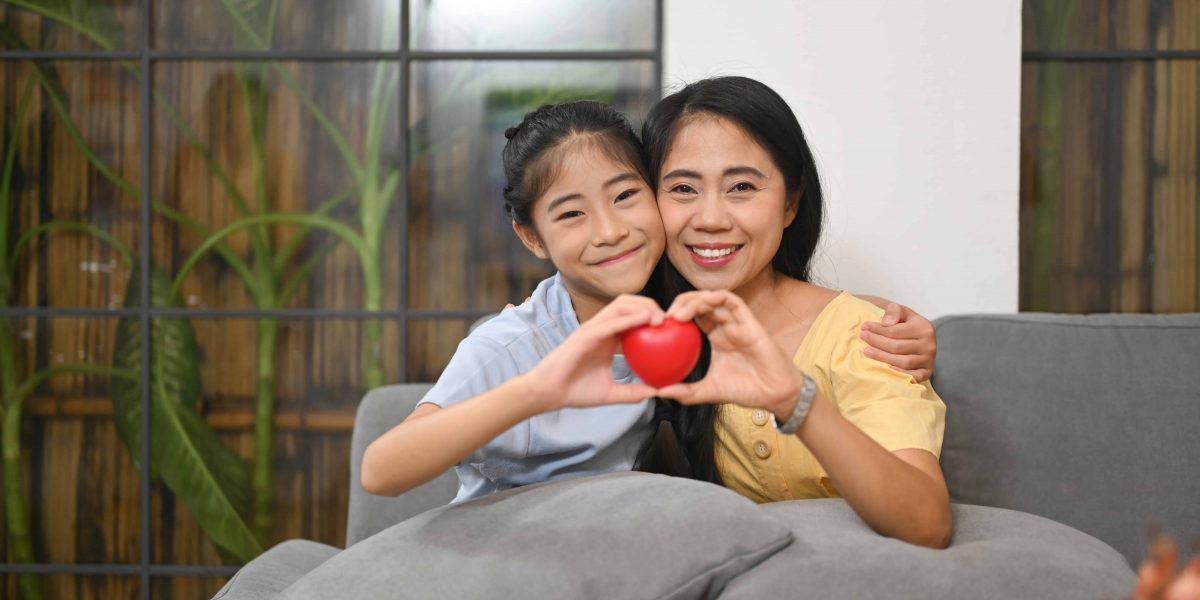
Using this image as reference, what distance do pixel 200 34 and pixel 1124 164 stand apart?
2.22m

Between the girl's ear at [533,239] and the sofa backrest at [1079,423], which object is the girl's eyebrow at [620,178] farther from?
the sofa backrest at [1079,423]

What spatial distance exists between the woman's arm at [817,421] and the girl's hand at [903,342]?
23 cm

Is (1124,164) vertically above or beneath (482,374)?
above

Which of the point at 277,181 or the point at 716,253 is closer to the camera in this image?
the point at 716,253

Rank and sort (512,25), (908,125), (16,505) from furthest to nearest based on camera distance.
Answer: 1. (16,505)
2. (512,25)
3. (908,125)

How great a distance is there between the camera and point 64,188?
2.32m

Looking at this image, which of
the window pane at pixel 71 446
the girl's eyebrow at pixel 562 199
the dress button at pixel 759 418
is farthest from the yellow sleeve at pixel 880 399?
the window pane at pixel 71 446

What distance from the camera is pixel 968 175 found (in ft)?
6.68

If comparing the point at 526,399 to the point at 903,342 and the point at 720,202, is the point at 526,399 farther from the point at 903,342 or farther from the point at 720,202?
the point at 903,342

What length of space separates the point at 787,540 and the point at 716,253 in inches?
19.3

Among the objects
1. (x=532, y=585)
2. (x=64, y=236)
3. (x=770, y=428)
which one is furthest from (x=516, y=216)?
(x=64, y=236)

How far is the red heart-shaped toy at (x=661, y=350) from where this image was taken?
104 cm

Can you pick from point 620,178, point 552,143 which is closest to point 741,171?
point 620,178

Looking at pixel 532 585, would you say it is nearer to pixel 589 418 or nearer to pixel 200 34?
pixel 589 418
